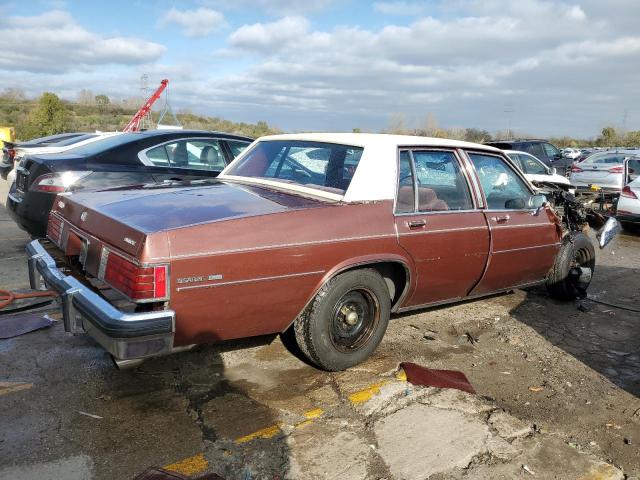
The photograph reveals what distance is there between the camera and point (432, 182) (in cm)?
428

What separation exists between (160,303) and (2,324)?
2.31 meters

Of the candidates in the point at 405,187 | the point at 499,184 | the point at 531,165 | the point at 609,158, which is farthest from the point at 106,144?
the point at 609,158

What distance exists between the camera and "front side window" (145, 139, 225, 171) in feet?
20.6

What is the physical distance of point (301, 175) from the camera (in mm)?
4195

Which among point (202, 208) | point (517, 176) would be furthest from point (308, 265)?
point (517, 176)

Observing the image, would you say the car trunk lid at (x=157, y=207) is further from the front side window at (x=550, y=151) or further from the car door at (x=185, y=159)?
the front side window at (x=550, y=151)

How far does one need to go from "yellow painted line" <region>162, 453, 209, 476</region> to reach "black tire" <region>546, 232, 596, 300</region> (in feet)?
13.2

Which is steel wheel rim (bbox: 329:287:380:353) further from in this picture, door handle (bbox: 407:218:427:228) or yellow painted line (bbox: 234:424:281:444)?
yellow painted line (bbox: 234:424:281:444)

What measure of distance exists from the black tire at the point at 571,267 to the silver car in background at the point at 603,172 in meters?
6.99

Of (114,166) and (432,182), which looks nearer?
(432,182)

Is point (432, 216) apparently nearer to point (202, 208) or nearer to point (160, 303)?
point (202, 208)

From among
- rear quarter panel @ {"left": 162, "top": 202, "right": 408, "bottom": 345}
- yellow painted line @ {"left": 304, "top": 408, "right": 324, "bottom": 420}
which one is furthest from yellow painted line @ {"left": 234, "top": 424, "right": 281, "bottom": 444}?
rear quarter panel @ {"left": 162, "top": 202, "right": 408, "bottom": 345}

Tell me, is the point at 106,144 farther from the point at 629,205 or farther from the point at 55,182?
the point at 629,205

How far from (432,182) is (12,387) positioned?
326 centimetres
